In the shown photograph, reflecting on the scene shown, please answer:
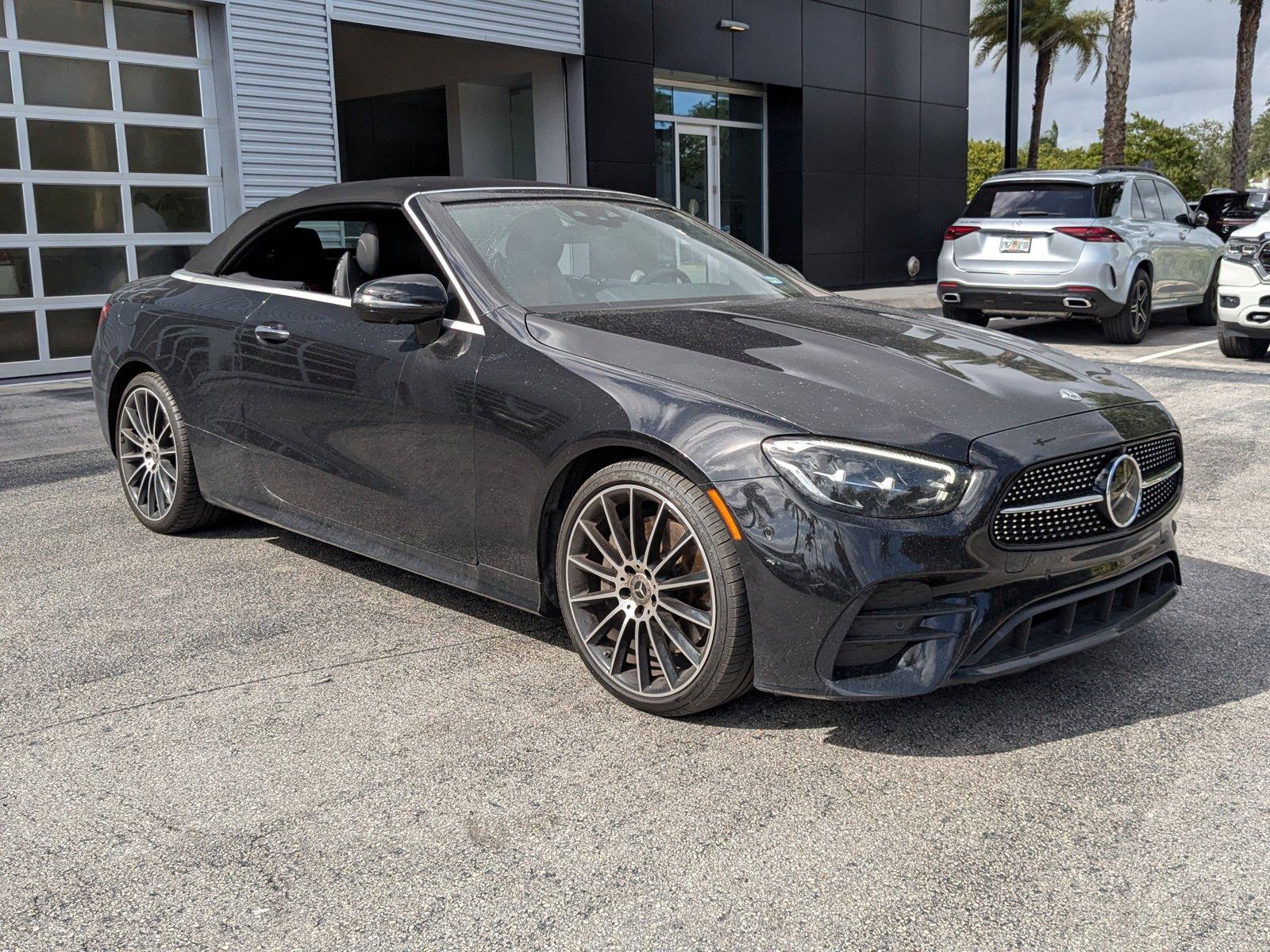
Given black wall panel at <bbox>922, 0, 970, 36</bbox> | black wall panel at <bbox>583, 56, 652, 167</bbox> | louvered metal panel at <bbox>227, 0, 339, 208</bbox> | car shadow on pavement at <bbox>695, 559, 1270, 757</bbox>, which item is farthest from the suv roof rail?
car shadow on pavement at <bbox>695, 559, 1270, 757</bbox>

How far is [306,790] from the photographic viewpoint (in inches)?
121

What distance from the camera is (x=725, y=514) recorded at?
3.22 m

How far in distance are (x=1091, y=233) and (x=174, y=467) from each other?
33.4ft

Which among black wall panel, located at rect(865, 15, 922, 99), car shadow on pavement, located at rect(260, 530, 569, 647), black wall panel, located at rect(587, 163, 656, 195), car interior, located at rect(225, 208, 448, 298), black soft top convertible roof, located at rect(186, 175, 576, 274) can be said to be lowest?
car shadow on pavement, located at rect(260, 530, 569, 647)

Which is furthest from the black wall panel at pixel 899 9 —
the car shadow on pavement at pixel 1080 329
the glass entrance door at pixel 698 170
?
the car shadow on pavement at pixel 1080 329

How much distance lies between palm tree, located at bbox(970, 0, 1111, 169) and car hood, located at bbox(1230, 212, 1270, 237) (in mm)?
35292

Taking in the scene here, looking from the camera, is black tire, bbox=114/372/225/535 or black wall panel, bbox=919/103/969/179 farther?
black wall panel, bbox=919/103/969/179

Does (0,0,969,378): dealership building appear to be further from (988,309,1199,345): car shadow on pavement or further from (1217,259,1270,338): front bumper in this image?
(1217,259,1270,338): front bumper

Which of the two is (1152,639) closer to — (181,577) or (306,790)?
(306,790)

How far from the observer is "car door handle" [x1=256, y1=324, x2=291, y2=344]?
15.1ft

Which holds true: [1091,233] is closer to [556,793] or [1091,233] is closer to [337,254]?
[337,254]

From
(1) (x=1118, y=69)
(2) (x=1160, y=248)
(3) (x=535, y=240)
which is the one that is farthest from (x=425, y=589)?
(1) (x=1118, y=69)

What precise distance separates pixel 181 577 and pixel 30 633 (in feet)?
2.35

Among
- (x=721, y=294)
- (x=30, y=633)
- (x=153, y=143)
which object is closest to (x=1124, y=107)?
(x=153, y=143)
